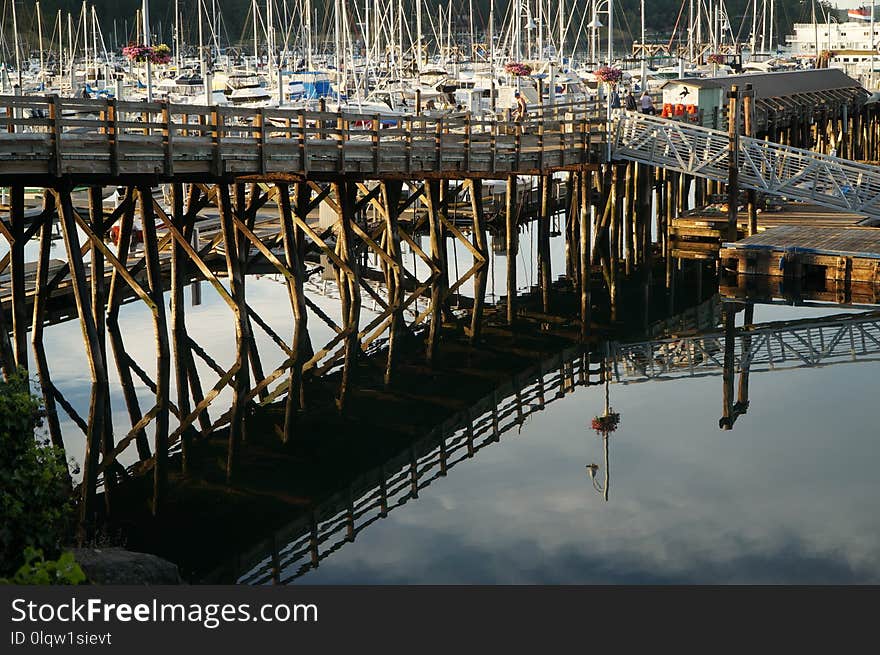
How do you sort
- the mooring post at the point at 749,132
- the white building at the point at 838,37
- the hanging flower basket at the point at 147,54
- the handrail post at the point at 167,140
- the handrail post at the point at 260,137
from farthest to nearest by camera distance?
the white building at the point at 838,37 → the hanging flower basket at the point at 147,54 → the mooring post at the point at 749,132 → the handrail post at the point at 260,137 → the handrail post at the point at 167,140

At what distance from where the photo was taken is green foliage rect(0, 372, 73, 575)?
476 inches

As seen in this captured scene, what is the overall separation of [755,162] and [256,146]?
15656 millimetres

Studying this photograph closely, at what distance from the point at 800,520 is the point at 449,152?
1662cm

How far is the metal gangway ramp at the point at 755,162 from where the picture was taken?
34.9 metres

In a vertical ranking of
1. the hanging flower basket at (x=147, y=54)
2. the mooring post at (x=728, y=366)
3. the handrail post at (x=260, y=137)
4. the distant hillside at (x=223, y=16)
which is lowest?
the mooring post at (x=728, y=366)

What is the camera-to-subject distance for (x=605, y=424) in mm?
21344

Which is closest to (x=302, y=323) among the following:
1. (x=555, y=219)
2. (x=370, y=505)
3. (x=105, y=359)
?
(x=105, y=359)

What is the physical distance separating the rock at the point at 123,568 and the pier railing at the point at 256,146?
8.50 metres

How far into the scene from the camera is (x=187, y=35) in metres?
108

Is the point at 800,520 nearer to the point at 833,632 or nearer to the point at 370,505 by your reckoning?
the point at 370,505

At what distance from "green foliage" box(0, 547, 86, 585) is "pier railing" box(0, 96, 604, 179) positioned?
10457 mm

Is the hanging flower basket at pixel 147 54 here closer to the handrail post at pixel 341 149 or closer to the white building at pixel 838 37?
the handrail post at pixel 341 149

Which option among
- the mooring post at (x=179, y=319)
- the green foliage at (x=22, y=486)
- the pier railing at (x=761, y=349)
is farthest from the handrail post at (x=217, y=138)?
the green foliage at (x=22, y=486)

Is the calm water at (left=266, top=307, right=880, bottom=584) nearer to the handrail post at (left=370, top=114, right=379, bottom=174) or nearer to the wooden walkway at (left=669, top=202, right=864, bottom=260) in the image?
the handrail post at (left=370, top=114, right=379, bottom=174)
